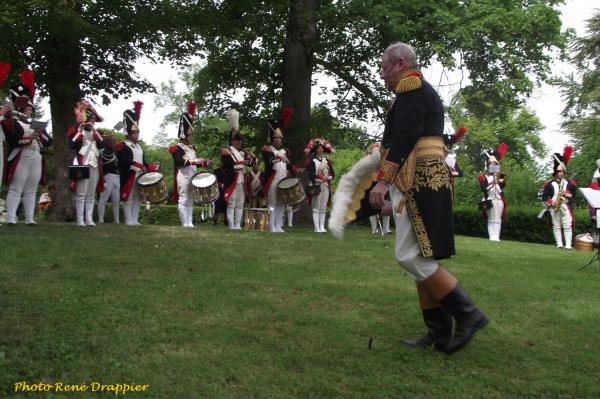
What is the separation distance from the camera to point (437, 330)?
4629 millimetres

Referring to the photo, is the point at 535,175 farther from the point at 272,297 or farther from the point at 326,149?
the point at 272,297

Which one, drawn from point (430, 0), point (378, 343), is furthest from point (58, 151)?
point (378, 343)

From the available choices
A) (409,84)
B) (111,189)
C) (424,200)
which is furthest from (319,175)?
(424,200)

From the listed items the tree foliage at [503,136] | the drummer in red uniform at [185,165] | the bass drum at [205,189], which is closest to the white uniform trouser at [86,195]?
the drummer in red uniform at [185,165]

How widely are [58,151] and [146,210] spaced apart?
32.0ft

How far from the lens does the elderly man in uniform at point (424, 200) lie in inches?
173

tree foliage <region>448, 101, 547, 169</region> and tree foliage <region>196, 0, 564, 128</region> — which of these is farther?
tree foliage <region>448, 101, 547, 169</region>

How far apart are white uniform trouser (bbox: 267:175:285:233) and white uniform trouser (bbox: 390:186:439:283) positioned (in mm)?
10270

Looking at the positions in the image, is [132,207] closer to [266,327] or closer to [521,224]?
[266,327]

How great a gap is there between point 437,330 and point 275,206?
→ 10.4m

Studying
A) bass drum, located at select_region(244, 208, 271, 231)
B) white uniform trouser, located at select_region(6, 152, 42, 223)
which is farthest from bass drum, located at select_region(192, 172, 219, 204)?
white uniform trouser, located at select_region(6, 152, 42, 223)

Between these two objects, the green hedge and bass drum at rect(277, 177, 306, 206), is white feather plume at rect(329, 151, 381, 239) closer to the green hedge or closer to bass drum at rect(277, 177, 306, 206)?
bass drum at rect(277, 177, 306, 206)

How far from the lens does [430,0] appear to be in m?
17.5

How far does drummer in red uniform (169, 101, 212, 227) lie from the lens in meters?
13.9
